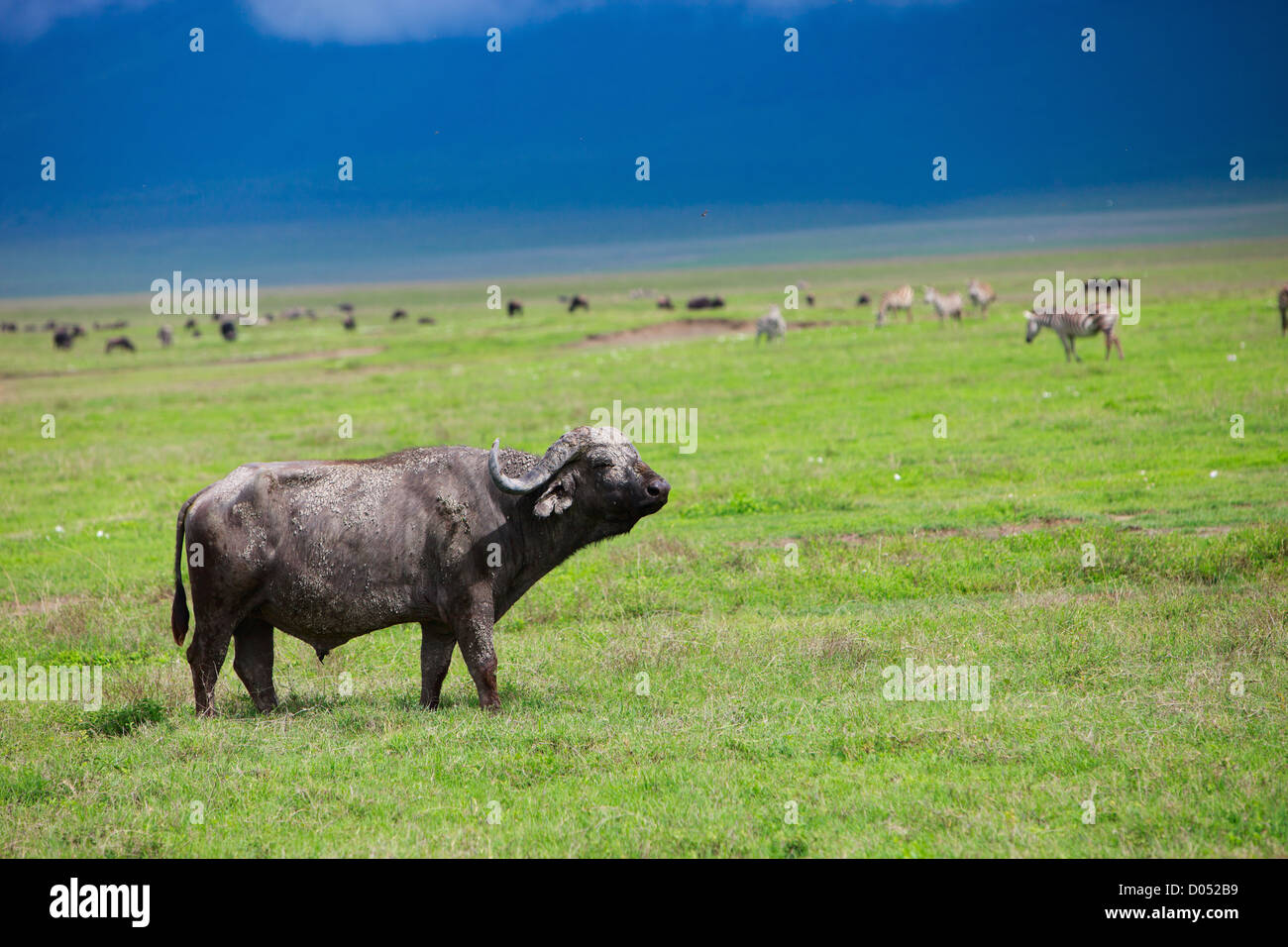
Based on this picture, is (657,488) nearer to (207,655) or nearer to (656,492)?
(656,492)

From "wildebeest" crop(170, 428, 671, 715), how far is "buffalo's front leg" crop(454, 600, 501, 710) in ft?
0.03

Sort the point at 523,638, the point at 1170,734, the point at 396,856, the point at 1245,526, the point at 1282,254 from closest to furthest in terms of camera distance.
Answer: the point at 396,856 → the point at 1170,734 → the point at 523,638 → the point at 1245,526 → the point at 1282,254

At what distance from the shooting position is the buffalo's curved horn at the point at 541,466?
8750mm

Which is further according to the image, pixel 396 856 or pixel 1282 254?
pixel 1282 254

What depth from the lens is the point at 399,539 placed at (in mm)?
9070

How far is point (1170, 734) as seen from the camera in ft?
24.2

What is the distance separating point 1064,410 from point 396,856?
19449 millimetres

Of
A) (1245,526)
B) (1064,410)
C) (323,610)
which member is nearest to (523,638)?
(323,610)

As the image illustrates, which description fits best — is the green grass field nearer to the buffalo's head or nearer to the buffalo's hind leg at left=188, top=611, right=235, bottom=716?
the buffalo's hind leg at left=188, top=611, right=235, bottom=716

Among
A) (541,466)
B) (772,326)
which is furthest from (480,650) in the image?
(772,326)

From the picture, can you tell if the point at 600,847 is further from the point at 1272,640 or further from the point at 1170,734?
the point at 1272,640

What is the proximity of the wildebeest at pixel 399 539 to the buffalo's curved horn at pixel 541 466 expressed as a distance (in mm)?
11

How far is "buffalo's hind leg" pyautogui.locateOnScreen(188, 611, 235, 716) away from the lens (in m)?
9.11

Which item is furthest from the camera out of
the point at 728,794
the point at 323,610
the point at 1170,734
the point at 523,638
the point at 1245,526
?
the point at 1245,526
